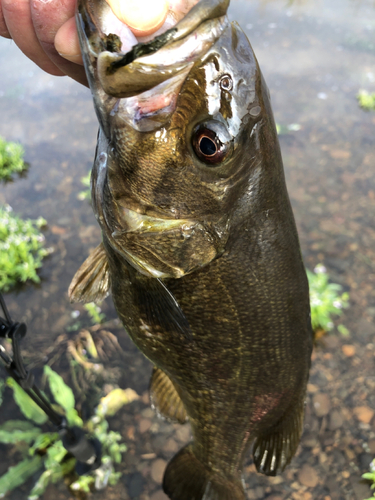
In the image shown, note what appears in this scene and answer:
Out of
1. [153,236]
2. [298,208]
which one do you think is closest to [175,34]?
[153,236]

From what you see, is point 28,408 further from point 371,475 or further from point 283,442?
point 371,475

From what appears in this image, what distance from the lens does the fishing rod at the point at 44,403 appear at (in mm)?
2027

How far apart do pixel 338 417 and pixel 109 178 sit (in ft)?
10.1

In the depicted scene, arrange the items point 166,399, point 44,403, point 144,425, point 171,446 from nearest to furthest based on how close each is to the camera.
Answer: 1. point 166,399
2. point 44,403
3. point 171,446
4. point 144,425

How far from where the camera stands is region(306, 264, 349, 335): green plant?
12.3ft

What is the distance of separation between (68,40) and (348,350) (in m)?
3.57

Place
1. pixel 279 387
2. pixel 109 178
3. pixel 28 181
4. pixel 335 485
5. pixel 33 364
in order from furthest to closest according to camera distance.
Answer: pixel 28 181, pixel 33 364, pixel 335 485, pixel 279 387, pixel 109 178

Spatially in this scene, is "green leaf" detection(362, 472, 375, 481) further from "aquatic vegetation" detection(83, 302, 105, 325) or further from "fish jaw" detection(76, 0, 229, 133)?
"fish jaw" detection(76, 0, 229, 133)

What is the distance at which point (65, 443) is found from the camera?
276 cm

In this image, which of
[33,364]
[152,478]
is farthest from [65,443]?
[33,364]

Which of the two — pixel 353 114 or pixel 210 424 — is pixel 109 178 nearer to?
pixel 210 424

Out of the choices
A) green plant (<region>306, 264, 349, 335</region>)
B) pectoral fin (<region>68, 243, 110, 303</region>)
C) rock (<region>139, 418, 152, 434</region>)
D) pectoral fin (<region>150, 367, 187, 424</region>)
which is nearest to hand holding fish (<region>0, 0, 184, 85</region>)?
pectoral fin (<region>68, 243, 110, 303</region>)

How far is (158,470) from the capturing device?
3.11 m

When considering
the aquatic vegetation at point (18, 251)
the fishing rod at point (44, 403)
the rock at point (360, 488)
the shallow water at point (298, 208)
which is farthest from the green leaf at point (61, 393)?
the rock at point (360, 488)
